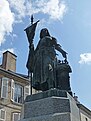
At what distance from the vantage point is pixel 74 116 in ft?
20.9

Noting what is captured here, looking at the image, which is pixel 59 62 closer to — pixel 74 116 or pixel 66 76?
pixel 66 76

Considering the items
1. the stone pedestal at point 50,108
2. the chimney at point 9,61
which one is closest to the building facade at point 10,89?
the chimney at point 9,61

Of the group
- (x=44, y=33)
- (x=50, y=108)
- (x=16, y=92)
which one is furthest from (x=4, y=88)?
(x=50, y=108)

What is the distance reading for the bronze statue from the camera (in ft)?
23.6

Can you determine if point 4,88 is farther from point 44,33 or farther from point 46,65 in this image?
point 46,65

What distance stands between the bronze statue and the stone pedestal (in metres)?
0.55

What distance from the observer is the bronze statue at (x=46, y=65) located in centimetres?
718

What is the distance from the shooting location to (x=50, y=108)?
626cm

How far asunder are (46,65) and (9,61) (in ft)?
68.6

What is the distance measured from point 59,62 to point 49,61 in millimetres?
385

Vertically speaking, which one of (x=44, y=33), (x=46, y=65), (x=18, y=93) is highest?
(x=18, y=93)

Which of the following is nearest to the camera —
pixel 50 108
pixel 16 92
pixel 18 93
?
pixel 50 108

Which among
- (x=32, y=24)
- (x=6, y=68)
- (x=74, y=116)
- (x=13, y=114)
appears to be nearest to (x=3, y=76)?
(x=6, y=68)

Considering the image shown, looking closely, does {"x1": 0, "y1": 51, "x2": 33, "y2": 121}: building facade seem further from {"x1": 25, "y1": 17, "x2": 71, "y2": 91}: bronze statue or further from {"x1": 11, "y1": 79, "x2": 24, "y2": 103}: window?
{"x1": 25, "y1": 17, "x2": 71, "y2": 91}: bronze statue
